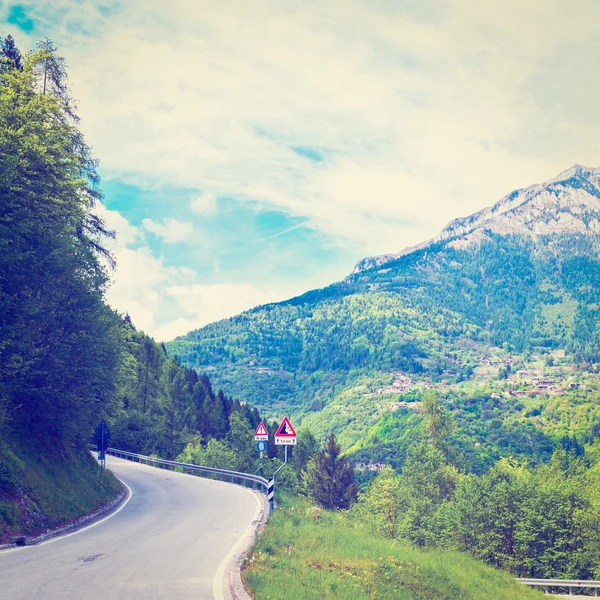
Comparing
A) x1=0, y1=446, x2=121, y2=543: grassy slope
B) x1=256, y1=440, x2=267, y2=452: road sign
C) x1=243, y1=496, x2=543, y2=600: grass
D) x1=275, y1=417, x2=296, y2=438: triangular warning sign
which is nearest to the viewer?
x1=243, y1=496, x2=543, y2=600: grass

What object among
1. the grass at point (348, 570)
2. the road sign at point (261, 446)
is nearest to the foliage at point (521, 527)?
the road sign at point (261, 446)

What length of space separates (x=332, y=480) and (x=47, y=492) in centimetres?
6325

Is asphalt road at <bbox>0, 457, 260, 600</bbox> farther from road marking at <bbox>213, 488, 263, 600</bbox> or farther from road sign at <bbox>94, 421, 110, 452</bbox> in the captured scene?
road sign at <bbox>94, 421, 110, 452</bbox>

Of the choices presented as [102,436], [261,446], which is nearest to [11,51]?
[102,436]

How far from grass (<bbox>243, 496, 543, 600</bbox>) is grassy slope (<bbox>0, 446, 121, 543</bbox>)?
19.1 ft

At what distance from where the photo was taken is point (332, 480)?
7781 centimetres

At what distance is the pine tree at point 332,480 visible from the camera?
3029 inches

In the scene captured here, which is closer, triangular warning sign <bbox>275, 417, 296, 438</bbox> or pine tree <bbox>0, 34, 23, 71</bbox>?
triangular warning sign <bbox>275, 417, 296, 438</bbox>

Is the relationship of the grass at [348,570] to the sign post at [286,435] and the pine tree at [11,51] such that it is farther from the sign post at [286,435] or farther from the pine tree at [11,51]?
the pine tree at [11,51]

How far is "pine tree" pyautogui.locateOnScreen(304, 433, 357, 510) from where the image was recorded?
76938 mm

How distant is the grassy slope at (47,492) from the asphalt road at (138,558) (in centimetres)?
95

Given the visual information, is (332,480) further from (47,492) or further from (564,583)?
(47,492)

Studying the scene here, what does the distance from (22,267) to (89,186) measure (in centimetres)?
916

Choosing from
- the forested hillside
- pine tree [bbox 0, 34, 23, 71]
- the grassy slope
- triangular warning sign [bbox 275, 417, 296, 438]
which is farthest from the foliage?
pine tree [bbox 0, 34, 23, 71]
